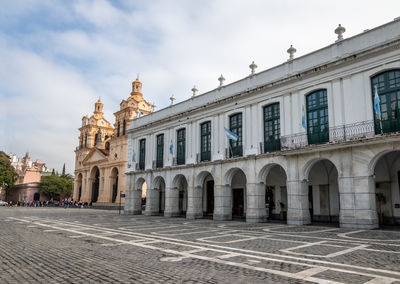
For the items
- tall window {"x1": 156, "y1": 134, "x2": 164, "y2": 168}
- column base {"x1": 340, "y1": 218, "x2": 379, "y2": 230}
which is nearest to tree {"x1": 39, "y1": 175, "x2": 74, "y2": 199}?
tall window {"x1": 156, "y1": 134, "x2": 164, "y2": 168}

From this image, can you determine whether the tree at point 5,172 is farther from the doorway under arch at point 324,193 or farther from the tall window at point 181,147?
the doorway under arch at point 324,193

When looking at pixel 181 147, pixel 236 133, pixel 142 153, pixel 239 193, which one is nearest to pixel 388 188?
pixel 236 133

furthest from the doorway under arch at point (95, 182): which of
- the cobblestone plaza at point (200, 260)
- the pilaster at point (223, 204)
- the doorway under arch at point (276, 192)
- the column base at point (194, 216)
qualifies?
the cobblestone plaza at point (200, 260)

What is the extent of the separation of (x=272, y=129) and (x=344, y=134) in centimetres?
500

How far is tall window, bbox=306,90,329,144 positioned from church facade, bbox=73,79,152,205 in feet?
104

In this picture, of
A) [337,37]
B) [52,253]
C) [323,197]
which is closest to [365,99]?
[337,37]

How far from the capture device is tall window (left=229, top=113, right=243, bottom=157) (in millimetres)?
22370

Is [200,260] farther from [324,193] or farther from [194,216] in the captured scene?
[194,216]

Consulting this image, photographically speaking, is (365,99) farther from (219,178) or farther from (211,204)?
(211,204)

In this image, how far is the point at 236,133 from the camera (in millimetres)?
22859

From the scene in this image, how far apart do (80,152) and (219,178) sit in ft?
179

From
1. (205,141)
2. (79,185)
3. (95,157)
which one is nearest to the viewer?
(205,141)

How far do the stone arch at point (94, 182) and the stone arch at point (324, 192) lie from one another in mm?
48306

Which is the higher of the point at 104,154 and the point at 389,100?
the point at 104,154
